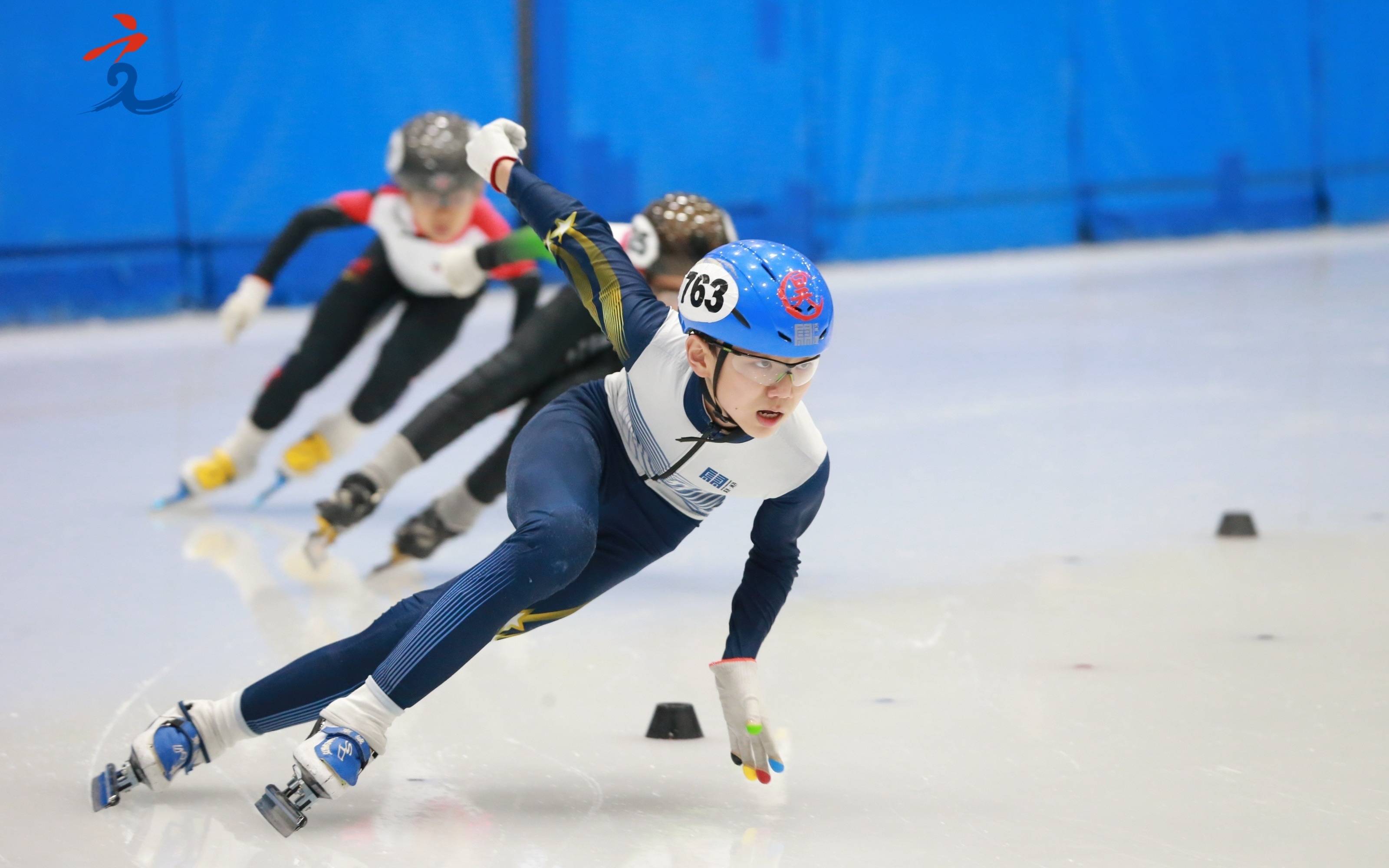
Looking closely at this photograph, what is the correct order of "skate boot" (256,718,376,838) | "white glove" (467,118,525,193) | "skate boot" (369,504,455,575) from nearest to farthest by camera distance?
1. "skate boot" (256,718,376,838)
2. "white glove" (467,118,525,193)
3. "skate boot" (369,504,455,575)

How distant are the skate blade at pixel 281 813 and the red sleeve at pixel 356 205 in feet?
10.3

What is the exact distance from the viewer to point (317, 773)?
2.32 meters

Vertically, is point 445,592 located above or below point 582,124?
above

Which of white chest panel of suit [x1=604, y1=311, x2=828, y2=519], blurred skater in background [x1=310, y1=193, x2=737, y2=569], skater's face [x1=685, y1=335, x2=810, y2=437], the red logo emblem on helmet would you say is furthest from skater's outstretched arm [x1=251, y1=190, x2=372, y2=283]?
the red logo emblem on helmet

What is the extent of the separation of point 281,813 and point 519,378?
2.15 m

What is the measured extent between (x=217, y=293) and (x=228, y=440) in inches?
208

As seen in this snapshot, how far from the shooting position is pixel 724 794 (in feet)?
8.91

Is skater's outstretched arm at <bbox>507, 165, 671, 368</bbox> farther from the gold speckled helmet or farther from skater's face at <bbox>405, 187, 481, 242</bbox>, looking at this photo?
skater's face at <bbox>405, 187, 481, 242</bbox>

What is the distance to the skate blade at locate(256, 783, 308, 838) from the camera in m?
2.37

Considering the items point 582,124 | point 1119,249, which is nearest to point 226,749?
point 582,124

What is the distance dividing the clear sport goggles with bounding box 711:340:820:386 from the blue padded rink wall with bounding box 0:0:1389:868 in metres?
0.73

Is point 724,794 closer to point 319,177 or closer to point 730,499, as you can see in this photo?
point 730,499

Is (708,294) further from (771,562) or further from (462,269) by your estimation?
(462,269)

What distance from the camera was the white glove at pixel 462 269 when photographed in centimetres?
472
